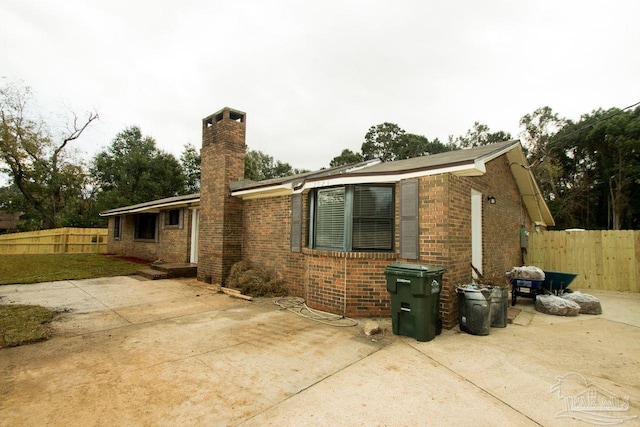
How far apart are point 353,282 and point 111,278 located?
896cm

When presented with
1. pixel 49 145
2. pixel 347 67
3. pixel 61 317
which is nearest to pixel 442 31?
pixel 347 67

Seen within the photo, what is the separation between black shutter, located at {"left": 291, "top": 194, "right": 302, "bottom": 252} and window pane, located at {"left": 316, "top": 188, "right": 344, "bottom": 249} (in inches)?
31.7

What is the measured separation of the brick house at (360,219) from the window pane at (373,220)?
0.07 ft

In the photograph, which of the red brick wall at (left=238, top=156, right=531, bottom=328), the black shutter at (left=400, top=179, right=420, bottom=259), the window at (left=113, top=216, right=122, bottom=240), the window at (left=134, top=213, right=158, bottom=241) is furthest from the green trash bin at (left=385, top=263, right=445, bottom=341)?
the window at (left=113, top=216, right=122, bottom=240)

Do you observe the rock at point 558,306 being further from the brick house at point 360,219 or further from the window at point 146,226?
the window at point 146,226

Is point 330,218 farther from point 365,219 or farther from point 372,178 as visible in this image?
point 372,178

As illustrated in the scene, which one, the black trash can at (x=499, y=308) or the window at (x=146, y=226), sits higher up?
the window at (x=146, y=226)

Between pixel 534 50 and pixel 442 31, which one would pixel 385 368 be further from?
pixel 534 50

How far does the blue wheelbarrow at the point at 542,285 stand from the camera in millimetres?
6502

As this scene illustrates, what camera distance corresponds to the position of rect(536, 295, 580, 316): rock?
5.90 meters

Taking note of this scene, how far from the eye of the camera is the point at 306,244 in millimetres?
6793

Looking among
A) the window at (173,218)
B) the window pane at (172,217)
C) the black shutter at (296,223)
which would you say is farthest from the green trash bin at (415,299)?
the window pane at (172,217)

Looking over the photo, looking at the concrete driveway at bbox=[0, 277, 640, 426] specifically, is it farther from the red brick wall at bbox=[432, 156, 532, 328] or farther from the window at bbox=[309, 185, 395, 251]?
the window at bbox=[309, 185, 395, 251]

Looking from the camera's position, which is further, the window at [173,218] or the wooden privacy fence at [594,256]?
the window at [173,218]
